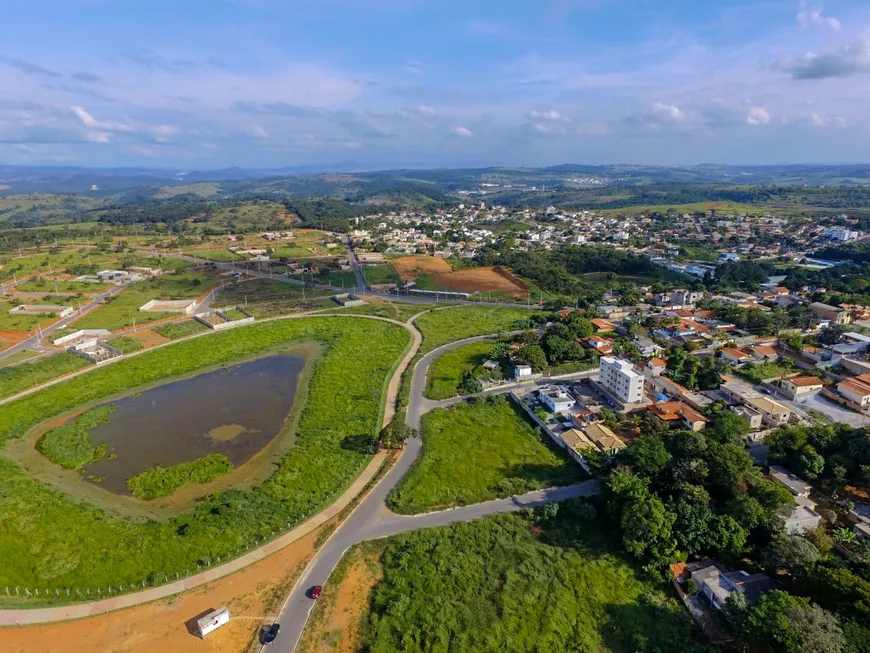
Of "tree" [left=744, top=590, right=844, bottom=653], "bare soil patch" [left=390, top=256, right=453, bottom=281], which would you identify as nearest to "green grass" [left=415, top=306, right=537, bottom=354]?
"bare soil patch" [left=390, top=256, right=453, bottom=281]

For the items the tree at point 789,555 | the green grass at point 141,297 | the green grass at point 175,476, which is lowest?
the green grass at point 141,297

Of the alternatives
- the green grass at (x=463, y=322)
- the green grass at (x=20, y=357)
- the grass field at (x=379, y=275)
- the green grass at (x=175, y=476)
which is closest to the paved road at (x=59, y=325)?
the green grass at (x=20, y=357)

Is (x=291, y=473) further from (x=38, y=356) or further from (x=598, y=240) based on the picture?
(x=598, y=240)

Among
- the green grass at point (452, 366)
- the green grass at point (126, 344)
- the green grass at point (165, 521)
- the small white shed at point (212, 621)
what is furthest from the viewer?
the green grass at point (126, 344)

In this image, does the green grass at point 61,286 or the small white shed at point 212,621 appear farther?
the green grass at point 61,286

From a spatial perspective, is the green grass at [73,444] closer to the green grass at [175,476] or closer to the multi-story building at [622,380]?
the green grass at [175,476]

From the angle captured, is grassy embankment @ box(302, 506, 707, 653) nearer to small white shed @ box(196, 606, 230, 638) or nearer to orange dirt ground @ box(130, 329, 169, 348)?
small white shed @ box(196, 606, 230, 638)

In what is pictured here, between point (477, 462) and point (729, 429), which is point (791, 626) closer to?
point (729, 429)
